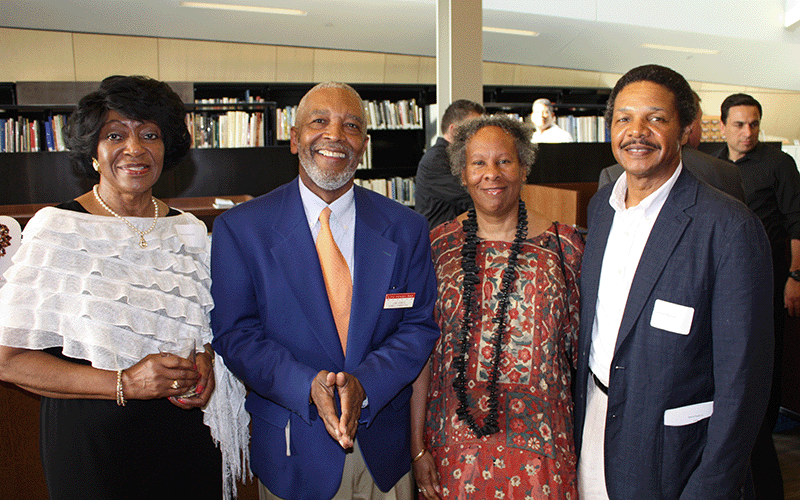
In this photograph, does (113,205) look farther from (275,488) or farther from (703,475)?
(703,475)

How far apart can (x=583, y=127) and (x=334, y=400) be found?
878cm

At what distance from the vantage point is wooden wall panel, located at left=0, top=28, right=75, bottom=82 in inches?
280

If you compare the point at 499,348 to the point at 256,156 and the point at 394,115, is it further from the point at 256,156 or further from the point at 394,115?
the point at 394,115

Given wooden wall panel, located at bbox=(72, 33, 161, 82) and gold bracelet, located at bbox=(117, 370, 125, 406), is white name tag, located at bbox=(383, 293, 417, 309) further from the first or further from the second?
wooden wall panel, located at bbox=(72, 33, 161, 82)

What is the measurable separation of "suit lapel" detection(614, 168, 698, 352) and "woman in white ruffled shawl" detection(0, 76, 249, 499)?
117 centimetres

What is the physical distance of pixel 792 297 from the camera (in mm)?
3641

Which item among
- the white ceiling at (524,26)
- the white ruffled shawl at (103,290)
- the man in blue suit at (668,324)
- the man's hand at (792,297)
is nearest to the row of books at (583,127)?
the white ceiling at (524,26)

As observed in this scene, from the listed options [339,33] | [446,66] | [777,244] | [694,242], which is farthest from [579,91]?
[694,242]

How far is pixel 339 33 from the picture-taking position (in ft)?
26.5

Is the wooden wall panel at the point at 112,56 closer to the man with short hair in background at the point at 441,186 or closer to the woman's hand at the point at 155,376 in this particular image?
the man with short hair in background at the point at 441,186

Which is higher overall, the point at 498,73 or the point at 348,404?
the point at 498,73

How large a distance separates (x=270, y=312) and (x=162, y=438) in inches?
19.7

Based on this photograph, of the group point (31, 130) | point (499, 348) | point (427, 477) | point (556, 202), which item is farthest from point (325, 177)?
point (31, 130)

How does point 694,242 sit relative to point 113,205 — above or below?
below
